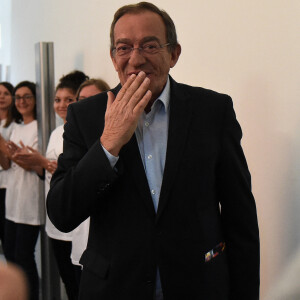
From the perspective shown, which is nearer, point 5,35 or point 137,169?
point 137,169

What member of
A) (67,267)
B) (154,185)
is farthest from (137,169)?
(67,267)

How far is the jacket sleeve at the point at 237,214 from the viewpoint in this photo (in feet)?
4.78

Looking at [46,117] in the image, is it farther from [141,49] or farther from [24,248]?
[141,49]

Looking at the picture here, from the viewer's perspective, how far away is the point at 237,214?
1.49 metres

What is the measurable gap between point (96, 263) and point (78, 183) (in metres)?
0.28

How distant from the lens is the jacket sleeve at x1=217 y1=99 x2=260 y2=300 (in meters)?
1.46

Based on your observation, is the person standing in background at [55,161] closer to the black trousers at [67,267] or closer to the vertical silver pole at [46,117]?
the black trousers at [67,267]

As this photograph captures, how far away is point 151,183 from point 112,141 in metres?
0.20

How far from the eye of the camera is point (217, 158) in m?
1.44

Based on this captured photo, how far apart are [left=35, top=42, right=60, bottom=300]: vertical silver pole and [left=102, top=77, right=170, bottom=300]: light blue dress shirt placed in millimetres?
1934

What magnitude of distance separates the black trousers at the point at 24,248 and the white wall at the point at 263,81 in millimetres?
1800

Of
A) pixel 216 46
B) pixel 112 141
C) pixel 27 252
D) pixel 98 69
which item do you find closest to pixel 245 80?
pixel 216 46

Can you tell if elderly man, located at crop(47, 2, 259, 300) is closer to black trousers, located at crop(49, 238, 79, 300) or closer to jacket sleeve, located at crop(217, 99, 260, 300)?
jacket sleeve, located at crop(217, 99, 260, 300)

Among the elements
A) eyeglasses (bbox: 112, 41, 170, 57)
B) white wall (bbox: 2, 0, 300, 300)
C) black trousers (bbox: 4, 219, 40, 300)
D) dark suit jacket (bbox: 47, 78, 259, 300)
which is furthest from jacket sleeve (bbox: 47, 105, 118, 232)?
black trousers (bbox: 4, 219, 40, 300)
